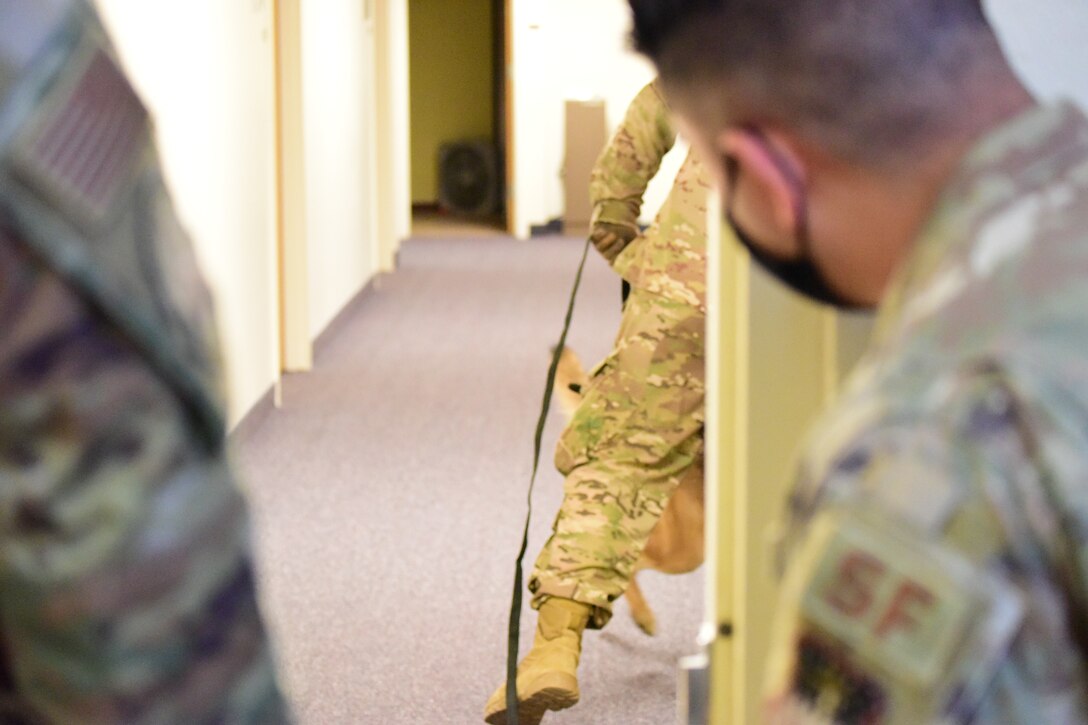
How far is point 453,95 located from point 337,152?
21.8ft

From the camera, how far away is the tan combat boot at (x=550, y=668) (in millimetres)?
2457

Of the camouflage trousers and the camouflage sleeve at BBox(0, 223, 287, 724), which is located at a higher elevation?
the camouflage sleeve at BBox(0, 223, 287, 724)

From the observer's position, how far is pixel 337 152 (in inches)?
279

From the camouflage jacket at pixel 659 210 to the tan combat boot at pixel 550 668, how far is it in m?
0.55

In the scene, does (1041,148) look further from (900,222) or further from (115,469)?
(115,469)

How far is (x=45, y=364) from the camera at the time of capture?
546 mm

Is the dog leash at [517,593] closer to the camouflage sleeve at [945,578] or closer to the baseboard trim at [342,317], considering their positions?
the camouflage sleeve at [945,578]

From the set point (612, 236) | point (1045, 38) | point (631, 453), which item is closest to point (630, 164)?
point (612, 236)

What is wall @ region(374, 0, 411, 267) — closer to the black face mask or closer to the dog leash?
the dog leash

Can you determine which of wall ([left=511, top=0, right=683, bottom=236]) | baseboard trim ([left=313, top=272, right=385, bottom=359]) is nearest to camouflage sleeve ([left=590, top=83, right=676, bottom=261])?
baseboard trim ([left=313, top=272, right=385, bottom=359])

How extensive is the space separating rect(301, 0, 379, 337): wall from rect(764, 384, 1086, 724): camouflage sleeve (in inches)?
221

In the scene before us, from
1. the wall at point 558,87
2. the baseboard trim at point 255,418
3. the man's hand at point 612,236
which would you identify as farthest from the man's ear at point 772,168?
the wall at point 558,87

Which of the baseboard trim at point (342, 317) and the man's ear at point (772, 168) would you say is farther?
the baseboard trim at point (342, 317)

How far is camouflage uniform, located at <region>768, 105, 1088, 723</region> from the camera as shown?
502mm
